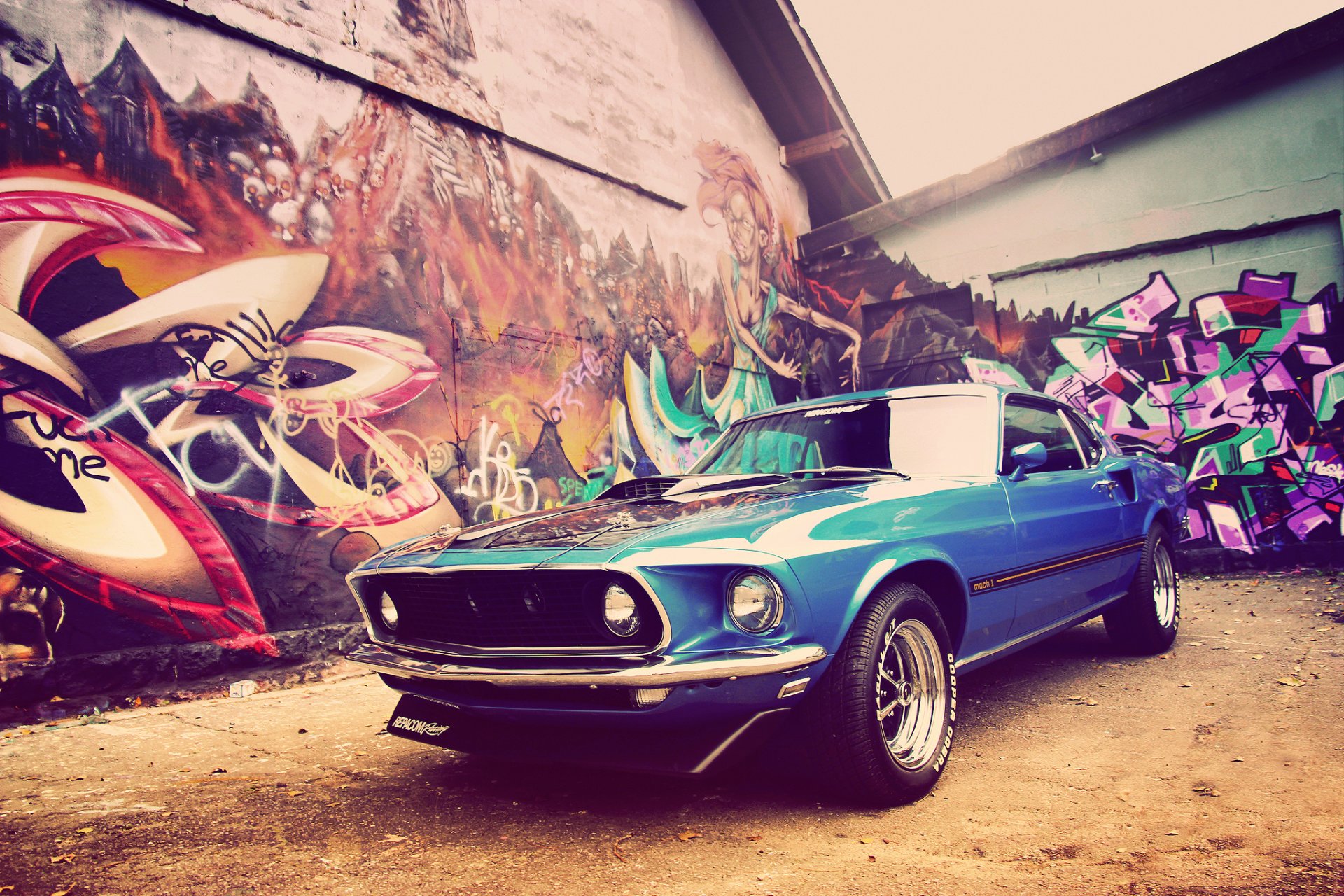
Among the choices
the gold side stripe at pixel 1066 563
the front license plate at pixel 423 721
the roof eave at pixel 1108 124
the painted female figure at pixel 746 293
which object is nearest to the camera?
the front license plate at pixel 423 721

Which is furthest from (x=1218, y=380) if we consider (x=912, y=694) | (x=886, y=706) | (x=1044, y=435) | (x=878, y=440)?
(x=886, y=706)

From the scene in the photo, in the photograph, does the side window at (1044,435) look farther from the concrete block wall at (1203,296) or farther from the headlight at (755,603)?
the concrete block wall at (1203,296)

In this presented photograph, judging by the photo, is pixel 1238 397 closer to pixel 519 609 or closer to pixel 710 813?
pixel 710 813

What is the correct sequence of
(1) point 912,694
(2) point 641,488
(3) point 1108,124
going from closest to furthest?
(1) point 912,694, (2) point 641,488, (3) point 1108,124

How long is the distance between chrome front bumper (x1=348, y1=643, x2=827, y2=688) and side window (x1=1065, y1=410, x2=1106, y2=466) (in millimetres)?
2855

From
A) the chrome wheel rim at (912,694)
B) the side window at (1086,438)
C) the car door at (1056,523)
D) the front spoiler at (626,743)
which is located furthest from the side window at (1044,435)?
the front spoiler at (626,743)

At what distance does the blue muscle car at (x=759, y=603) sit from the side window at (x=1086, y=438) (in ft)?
2.82

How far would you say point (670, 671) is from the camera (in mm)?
2182

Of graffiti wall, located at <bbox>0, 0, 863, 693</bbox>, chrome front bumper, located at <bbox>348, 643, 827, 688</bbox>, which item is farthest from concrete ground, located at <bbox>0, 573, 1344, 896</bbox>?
graffiti wall, located at <bbox>0, 0, 863, 693</bbox>

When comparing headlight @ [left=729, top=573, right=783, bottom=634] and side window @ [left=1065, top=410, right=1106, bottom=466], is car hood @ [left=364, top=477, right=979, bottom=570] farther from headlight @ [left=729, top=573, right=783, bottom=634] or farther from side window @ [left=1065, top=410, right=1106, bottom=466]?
side window @ [left=1065, top=410, right=1106, bottom=466]

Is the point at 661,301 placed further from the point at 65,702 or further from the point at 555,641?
the point at 555,641

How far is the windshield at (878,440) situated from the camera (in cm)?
346

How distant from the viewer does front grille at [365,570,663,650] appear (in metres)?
2.33

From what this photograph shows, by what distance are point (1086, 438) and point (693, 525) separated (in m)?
3.09
